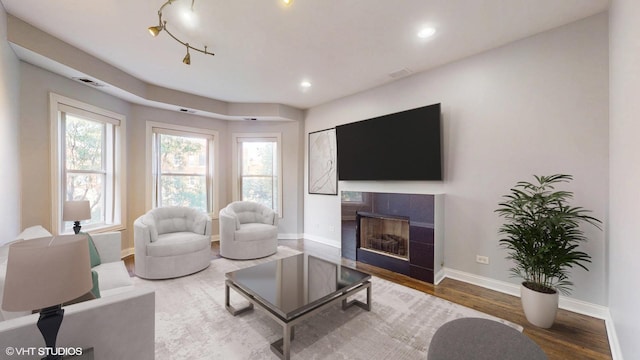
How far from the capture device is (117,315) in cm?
128

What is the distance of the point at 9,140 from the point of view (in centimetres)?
246

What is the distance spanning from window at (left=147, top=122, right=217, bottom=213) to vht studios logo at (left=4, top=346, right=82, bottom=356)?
153 inches

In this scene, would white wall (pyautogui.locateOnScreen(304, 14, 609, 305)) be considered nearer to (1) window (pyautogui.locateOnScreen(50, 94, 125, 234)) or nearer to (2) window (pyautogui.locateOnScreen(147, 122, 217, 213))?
(2) window (pyautogui.locateOnScreen(147, 122, 217, 213))

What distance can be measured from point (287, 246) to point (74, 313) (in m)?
3.74

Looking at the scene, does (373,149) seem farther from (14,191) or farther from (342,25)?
(14,191)

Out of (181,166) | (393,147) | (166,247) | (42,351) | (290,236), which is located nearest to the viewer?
(42,351)

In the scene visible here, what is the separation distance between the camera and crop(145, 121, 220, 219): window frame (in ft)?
14.6

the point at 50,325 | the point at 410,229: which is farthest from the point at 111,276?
the point at 410,229

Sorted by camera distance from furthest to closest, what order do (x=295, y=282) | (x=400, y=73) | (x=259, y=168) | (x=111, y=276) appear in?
(x=259, y=168) → (x=400, y=73) → (x=295, y=282) → (x=111, y=276)

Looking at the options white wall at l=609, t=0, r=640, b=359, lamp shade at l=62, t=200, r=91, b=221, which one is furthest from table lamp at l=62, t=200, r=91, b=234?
white wall at l=609, t=0, r=640, b=359

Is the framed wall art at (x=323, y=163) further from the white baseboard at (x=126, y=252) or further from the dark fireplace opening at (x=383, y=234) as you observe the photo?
the white baseboard at (x=126, y=252)

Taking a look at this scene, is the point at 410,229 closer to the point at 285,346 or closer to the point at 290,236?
the point at 285,346

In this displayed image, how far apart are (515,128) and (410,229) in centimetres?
170

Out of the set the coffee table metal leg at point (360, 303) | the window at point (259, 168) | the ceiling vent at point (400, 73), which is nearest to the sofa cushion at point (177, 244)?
the window at point (259, 168)
